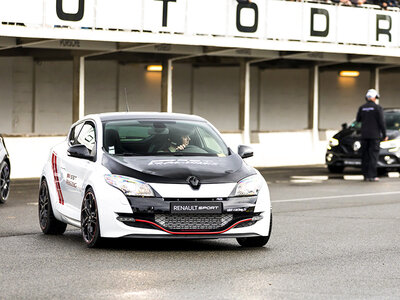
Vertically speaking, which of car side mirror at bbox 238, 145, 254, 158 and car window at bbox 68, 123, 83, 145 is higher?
car window at bbox 68, 123, 83, 145

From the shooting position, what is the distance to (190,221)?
11086mm

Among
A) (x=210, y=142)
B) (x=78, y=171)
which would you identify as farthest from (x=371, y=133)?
(x=78, y=171)

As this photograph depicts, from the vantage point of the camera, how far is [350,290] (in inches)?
356

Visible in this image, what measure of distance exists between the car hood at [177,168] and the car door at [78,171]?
37cm

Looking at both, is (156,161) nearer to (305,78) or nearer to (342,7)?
(342,7)

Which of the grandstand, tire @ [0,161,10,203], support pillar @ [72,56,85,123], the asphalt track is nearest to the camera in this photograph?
the asphalt track

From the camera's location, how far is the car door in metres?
11.9

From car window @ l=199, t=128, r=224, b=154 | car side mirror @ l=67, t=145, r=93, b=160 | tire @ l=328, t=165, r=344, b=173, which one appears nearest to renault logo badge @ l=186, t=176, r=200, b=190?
car window @ l=199, t=128, r=224, b=154

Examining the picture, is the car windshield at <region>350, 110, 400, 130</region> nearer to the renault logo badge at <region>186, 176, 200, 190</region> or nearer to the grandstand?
the grandstand

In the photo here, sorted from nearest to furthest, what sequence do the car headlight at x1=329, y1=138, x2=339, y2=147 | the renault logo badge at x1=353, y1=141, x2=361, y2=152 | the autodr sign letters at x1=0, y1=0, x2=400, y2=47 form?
1. the autodr sign letters at x1=0, y1=0, x2=400, y2=47
2. the renault logo badge at x1=353, y1=141, x2=361, y2=152
3. the car headlight at x1=329, y1=138, x2=339, y2=147

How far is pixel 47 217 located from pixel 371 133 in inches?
477

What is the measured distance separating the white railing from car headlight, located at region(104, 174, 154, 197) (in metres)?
12.8

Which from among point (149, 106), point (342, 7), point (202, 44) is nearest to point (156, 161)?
point (202, 44)

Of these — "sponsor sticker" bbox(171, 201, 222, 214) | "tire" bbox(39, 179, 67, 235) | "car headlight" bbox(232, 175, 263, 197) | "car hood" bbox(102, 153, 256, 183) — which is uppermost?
"car hood" bbox(102, 153, 256, 183)
